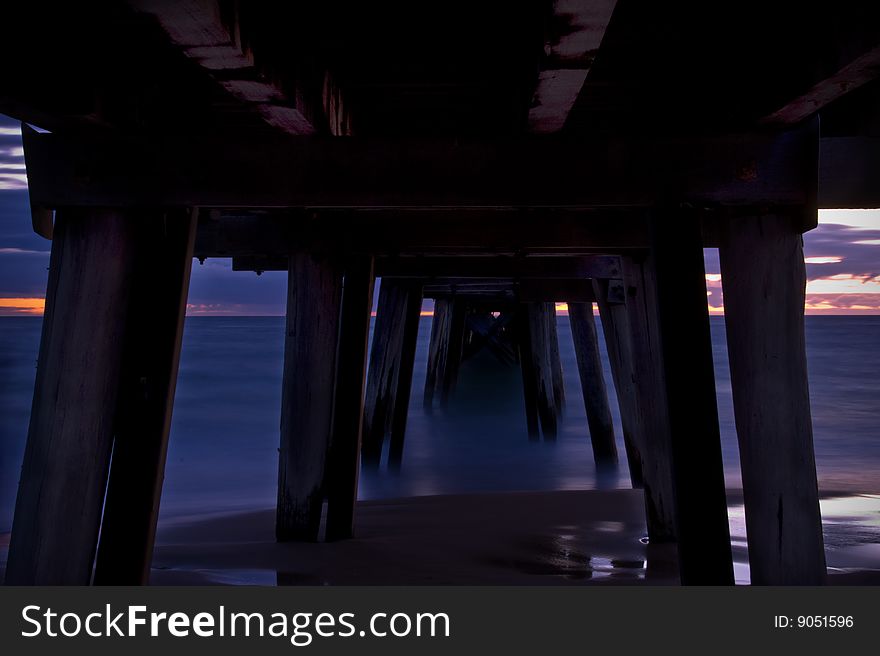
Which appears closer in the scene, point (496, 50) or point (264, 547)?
point (496, 50)

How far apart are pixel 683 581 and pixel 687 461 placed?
1.24 ft

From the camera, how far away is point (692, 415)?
2.44 m

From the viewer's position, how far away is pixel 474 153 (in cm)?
258

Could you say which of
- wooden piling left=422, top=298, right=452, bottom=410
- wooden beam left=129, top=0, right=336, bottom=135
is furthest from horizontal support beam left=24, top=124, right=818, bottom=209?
wooden piling left=422, top=298, right=452, bottom=410

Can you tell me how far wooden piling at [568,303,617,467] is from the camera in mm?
8625

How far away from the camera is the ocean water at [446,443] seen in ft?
27.0

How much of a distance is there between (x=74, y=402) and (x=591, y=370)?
6.86m

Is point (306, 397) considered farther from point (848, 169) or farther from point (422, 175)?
point (848, 169)

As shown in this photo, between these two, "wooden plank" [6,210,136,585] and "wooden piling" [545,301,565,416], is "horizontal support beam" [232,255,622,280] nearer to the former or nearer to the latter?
"wooden plank" [6,210,136,585]

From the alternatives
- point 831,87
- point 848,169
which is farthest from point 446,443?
point 831,87

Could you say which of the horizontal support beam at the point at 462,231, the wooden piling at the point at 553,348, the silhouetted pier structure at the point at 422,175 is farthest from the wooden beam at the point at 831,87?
the wooden piling at the point at 553,348

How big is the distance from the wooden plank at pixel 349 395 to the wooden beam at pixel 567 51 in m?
2.17

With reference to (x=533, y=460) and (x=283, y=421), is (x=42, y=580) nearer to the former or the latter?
(x=283, y=421)

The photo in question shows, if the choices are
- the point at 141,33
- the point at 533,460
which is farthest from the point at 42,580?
the point at 533,460
